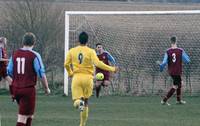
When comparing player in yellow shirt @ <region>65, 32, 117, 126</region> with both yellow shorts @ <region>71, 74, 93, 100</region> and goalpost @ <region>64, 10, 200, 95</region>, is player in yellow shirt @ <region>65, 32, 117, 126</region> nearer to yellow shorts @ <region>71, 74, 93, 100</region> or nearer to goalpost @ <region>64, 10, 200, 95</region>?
yellow shorts @ <region>71, 74, 93, 100</region>

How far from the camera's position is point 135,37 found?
2748cm

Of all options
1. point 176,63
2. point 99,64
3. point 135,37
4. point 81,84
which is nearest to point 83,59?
point 99,64

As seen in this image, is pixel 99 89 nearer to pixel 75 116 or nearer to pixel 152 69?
pixel 152 69

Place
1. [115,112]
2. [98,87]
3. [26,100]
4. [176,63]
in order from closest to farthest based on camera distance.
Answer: [26,100]
[115,112]
[176,63]
[98,87]

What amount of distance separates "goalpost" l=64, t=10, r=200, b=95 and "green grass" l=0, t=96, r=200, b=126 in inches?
96.7

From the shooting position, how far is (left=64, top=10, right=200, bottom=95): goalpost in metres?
26.9

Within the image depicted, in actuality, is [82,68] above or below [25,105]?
above

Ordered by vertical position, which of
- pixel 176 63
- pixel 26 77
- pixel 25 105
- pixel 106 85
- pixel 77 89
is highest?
pixel 176 63

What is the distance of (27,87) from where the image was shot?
515 inches

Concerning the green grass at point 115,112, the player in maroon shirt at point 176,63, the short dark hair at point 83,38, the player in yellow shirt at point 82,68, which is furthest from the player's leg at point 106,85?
the short dark hair at point 83,38

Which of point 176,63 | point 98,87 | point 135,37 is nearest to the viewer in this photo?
point 176,63

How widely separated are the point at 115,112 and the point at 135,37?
858 centimetres

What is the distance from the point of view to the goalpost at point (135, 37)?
1057 inches

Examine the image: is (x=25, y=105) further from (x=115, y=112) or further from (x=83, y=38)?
(x=115, y=112)
